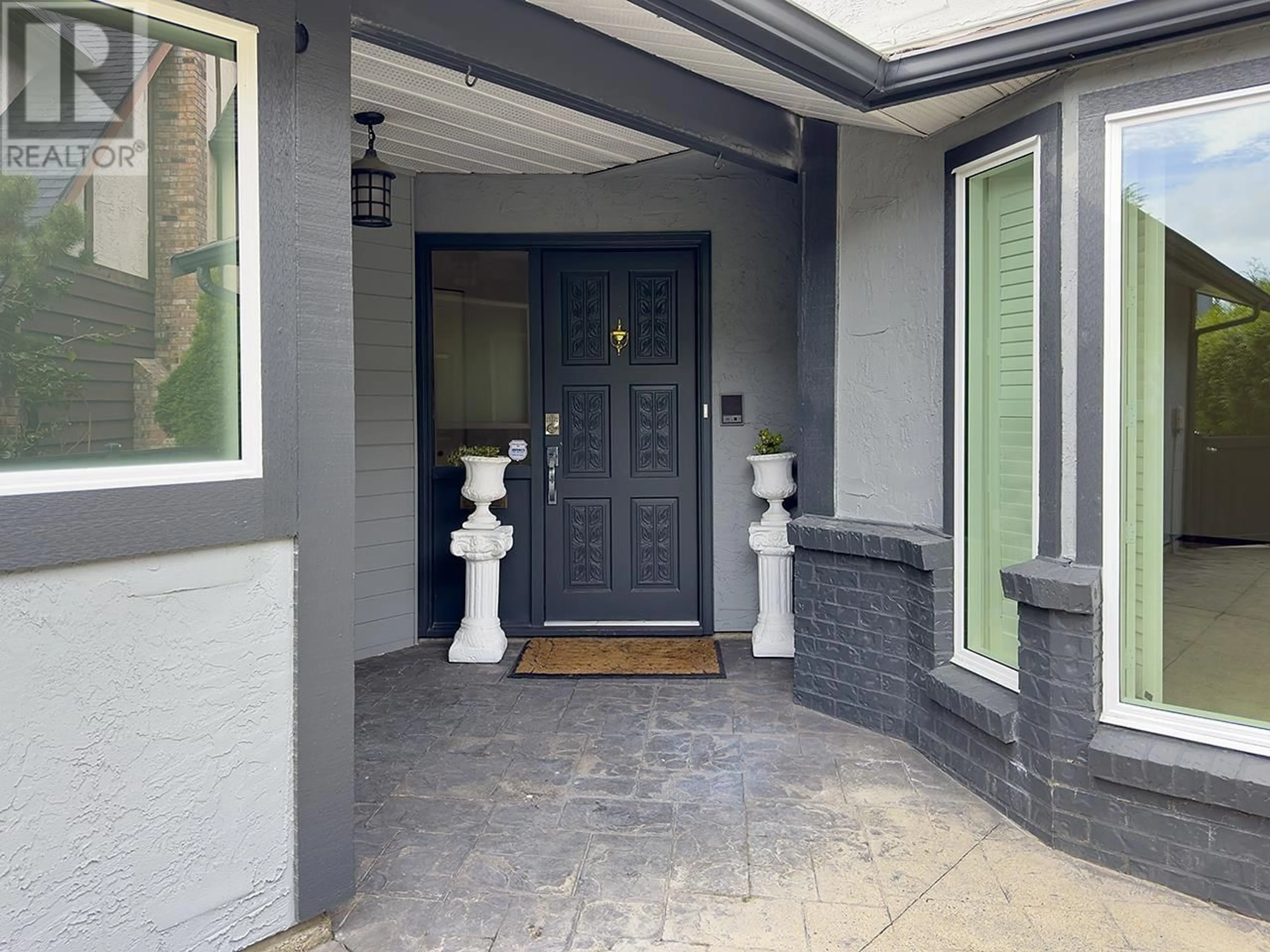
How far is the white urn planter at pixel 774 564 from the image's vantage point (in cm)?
490

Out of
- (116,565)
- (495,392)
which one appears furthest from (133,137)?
(495,392)

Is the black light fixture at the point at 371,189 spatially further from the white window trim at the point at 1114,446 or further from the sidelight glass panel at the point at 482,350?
the white window trim at the point at 1114,446

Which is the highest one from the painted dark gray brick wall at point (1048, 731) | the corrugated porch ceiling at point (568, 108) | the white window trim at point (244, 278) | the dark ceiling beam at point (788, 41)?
the corrugated porch ceiling at point (568, 108)

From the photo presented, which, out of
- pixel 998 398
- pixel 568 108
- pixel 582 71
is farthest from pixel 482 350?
pixel 998 398

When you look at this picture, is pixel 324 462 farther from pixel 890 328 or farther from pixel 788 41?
pixel 890 328

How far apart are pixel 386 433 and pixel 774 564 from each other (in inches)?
85.2

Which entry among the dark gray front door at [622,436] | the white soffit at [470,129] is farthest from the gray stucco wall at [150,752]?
the dark gray front door at [622,436]

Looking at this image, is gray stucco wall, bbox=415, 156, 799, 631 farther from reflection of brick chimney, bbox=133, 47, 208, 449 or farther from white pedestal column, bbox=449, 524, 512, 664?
reflection of brick chimney, bbox=133, 47, 208, 449

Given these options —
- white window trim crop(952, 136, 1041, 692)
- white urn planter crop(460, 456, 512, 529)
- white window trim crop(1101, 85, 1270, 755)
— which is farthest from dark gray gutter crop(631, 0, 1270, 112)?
white urn planter crop(460, 456, 512, 529)

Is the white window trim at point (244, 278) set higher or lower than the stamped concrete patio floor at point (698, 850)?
higher

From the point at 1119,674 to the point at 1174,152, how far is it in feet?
4.87

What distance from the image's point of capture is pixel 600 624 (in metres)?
A: 5.34

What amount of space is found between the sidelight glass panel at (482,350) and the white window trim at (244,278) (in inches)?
121

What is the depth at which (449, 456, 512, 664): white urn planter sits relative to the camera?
4824 mm
